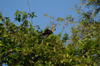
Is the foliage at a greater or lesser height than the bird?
lesser

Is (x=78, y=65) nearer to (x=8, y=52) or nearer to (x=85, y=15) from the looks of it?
(x=8, y=52)

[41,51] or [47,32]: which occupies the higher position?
[47,32]

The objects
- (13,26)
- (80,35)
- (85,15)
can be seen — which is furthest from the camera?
(85,15)

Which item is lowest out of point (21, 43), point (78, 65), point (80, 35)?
point (78, 65)

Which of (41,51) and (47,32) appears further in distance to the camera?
(47,32)

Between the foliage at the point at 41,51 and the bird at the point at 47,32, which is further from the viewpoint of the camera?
the bird at the point at 47,32

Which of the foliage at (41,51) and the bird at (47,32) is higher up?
the bird at (47,32)

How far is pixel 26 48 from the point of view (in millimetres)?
5625

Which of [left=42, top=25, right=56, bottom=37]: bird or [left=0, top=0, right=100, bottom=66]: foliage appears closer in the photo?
[left=0, top=0, right=100, bottom=66]: foliage

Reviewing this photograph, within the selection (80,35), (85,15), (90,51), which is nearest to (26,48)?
(90,51)

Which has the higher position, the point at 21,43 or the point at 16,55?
the point at 21,43

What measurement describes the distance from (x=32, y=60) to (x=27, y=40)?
0.73m

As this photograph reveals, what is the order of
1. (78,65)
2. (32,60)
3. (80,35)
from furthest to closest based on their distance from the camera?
(80,35) < (32,60) < (78,65)

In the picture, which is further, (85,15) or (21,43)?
(85,15)
